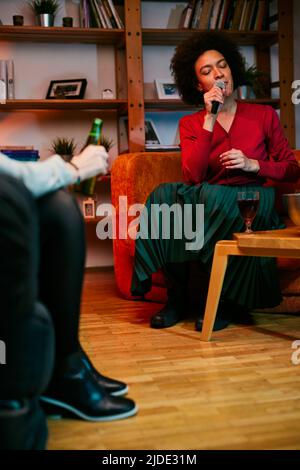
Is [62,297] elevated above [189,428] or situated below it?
above

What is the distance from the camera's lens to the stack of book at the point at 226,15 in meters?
3.84

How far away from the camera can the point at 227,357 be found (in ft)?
6.21

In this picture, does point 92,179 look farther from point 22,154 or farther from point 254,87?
point 254,87

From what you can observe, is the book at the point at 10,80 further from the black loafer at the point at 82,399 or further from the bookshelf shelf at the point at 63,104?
the black loafer at the point at 82,399

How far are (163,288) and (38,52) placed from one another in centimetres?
191

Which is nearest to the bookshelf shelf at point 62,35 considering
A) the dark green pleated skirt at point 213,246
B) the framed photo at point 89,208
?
the framed photo at point 89,208

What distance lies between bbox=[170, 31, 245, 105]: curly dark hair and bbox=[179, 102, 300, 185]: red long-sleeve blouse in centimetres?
22

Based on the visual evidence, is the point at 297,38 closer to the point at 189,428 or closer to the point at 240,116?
the point at 240,116

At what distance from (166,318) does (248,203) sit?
60 centimetres

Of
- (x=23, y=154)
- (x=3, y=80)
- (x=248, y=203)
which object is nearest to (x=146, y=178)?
(x=248, y=203)

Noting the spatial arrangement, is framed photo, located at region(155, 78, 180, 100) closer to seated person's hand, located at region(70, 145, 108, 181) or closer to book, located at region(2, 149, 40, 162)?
book, located at region(2, 149, 40, 162)

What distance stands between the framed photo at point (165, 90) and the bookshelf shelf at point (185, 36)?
255mm

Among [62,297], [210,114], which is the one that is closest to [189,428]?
[62,297]

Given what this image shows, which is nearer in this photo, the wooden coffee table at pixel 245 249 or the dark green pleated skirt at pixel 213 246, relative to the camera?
the wooden coffee table at pixel 245 249
